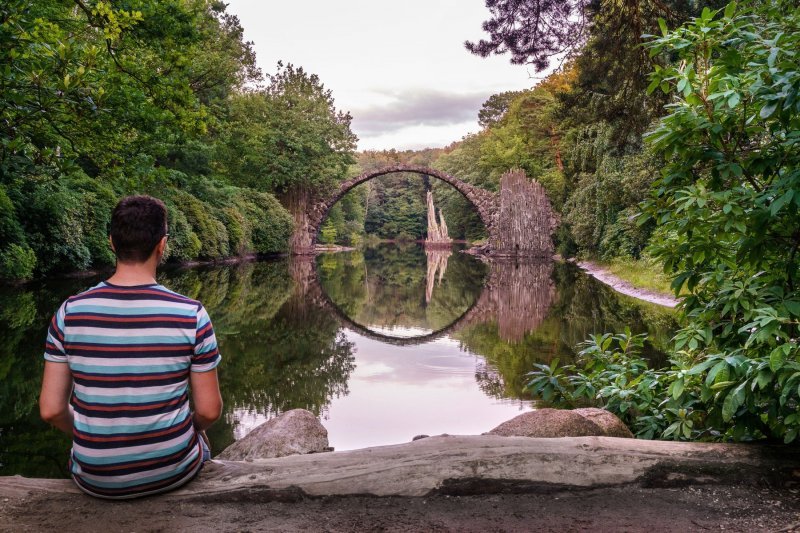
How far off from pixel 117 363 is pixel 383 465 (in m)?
1.27

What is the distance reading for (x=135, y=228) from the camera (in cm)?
207

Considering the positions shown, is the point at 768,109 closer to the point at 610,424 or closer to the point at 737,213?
the point at 737,213

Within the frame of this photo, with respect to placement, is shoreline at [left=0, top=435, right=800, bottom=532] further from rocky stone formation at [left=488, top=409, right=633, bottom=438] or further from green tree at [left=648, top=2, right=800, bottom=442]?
rocky stone formation at [left=488, top=409, right=633, bottom=438]

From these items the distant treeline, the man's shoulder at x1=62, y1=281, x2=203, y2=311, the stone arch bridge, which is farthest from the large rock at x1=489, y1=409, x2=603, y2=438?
the stone arch bridge

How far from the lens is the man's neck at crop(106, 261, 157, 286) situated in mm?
2080

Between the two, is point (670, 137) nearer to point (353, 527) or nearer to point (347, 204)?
point (353, 527)

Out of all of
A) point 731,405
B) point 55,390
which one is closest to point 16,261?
point 55,390

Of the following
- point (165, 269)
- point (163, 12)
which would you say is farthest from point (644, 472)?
point (165, 269)

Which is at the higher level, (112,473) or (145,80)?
(145,80)

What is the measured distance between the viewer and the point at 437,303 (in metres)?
14.6

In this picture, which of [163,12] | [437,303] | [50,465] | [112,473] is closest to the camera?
[112,473]

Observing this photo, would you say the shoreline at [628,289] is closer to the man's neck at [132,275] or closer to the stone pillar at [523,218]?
the man's neck at [132,275]

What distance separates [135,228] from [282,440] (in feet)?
7.99

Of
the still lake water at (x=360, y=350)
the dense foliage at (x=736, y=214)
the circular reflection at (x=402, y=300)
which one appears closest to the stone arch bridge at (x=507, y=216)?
the circular reflection at (x=402, y=300)
